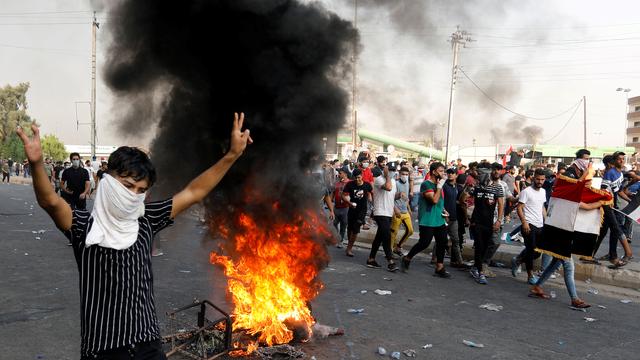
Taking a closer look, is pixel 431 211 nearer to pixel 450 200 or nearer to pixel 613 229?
pixel 450 200

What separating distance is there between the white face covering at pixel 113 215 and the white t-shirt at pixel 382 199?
658 cm

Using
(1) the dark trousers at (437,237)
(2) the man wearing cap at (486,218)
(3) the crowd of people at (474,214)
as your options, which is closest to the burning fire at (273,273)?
(1) the dark trousers at (437,237)

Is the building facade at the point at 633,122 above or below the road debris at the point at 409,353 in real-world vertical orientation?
above

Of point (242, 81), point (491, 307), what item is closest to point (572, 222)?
point (491, 307)

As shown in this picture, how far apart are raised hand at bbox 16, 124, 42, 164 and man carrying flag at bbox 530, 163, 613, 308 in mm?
6267

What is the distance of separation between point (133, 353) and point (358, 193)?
7611 millimetres

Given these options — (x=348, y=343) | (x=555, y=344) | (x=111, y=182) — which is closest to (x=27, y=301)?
(x=348, y=343)

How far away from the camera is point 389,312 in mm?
5844

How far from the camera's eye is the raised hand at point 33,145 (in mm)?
1985

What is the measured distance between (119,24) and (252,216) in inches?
84.2

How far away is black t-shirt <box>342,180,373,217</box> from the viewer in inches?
377

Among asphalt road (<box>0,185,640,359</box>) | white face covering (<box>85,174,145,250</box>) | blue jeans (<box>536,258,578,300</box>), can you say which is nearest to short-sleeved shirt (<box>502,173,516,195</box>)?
asphalt road (<box>0,185,640,359</box>)

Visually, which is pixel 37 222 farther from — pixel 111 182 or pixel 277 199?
pixel 111 182

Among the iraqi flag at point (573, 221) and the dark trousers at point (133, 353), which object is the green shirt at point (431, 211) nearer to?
the iraqi flag at point (573, 221)
